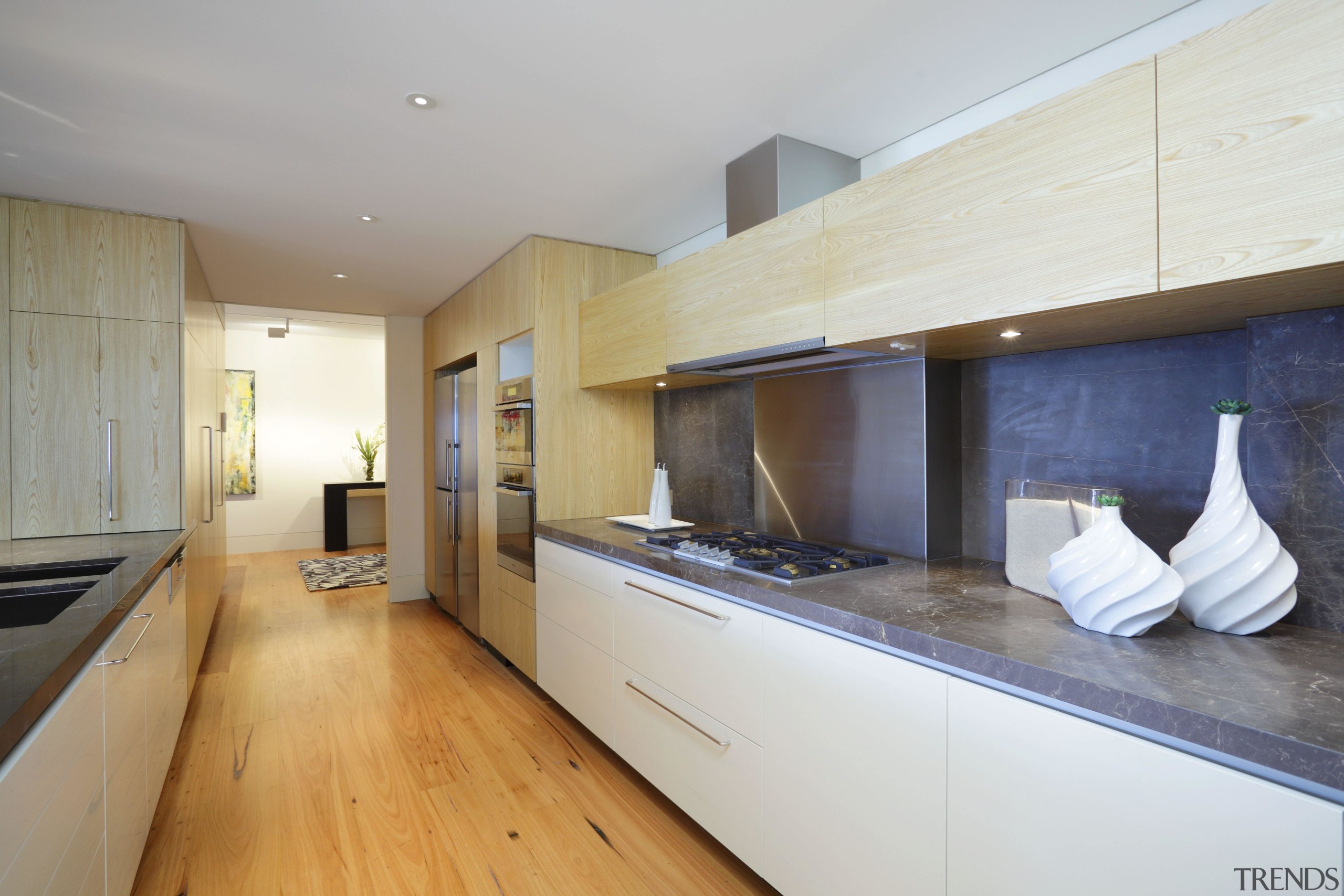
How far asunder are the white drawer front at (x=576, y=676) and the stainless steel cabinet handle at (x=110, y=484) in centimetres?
200

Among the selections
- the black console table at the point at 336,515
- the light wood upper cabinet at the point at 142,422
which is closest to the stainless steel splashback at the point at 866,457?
the light wood upper cabinet at the point at 142,422

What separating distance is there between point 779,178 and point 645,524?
1.60 m

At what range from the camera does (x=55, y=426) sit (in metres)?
2.88

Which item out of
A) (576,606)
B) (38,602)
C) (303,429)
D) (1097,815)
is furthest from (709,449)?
(303,429)

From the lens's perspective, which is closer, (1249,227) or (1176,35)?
(1249,227)

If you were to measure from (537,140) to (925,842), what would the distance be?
7.90 feet

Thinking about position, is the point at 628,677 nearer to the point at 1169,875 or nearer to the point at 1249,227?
the point at 1169,875

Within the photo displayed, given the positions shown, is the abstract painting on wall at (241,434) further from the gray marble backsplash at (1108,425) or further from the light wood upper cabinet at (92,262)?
the gray marble backsplash at (1108,425)

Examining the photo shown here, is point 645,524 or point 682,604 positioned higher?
point 645,524

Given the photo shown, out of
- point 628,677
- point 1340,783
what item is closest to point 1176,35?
point 1340,783

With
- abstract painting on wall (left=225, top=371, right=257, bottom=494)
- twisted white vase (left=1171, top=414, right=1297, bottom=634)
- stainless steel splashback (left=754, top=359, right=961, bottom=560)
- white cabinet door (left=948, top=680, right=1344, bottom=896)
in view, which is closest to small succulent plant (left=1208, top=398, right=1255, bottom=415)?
twisted white vase (left=1171, top=414, right=1297, bottom=634)

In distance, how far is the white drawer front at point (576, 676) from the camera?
2.57 m

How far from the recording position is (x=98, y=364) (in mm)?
2967

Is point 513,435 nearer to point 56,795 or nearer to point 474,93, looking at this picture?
point 474,93
